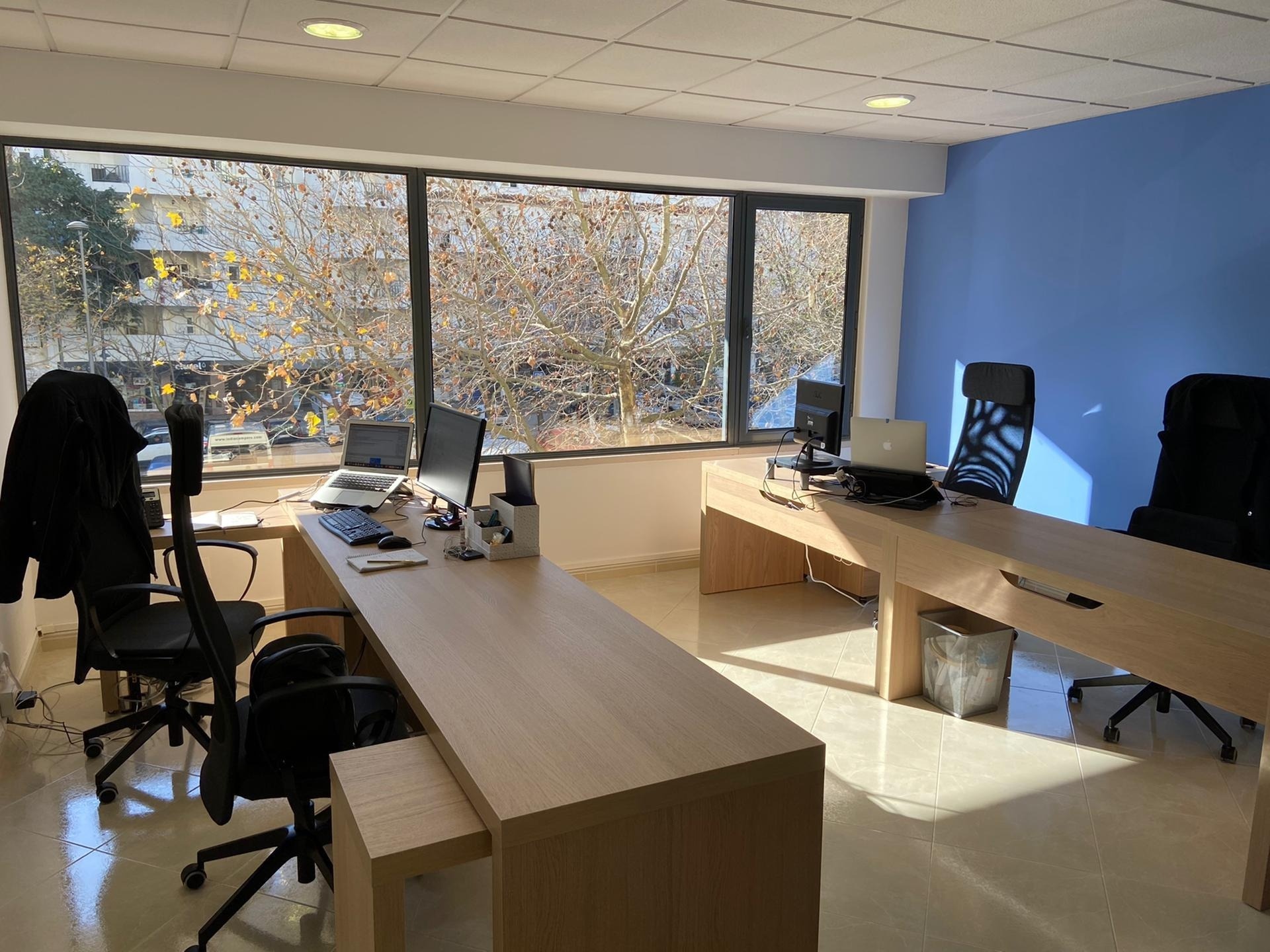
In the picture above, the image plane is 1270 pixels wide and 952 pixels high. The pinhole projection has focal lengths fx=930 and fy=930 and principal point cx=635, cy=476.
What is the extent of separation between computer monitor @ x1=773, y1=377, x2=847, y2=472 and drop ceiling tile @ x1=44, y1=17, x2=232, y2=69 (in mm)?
2852

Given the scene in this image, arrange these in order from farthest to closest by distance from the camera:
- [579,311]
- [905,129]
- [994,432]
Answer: [579,311] < [905,129] < [994,432]

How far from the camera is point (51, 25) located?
129 inches

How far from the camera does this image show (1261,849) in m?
2.53

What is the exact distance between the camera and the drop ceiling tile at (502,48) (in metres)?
3.33

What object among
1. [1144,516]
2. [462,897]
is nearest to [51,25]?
[462,897]

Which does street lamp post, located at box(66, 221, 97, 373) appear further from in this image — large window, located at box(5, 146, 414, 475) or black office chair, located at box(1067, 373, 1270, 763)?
black office chair, located at box(1067, 373, 1270, 763)

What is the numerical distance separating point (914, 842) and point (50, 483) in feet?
9.56

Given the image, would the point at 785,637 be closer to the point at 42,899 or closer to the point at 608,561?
the point at 608,561

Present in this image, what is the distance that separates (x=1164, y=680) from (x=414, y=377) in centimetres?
377

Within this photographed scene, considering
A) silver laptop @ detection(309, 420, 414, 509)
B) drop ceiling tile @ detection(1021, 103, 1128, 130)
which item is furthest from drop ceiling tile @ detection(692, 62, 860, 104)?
silver laptop @ detection(309, 420, 414, 509)

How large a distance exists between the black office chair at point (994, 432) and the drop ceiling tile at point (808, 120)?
57.2 inches

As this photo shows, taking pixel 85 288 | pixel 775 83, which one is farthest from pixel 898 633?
pixel 85 288

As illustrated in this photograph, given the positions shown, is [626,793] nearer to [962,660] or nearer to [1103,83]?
[962,660]

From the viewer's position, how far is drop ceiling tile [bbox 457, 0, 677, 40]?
300 centimetres
